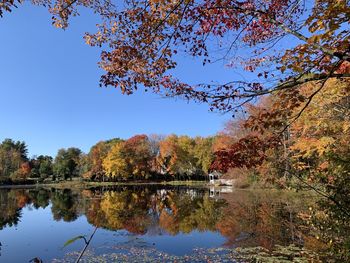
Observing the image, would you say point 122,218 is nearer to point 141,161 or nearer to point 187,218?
point 187,218

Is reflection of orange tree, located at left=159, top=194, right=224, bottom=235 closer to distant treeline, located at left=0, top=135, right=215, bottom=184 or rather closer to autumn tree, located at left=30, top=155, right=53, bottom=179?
distant treeline, located at left=0, top=135, right=215, bottom=184

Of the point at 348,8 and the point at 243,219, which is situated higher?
the point at 348,8

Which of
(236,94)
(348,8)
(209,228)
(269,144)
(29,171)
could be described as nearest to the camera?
(348,8)

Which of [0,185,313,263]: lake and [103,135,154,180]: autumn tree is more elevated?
[103,135,154,180]: autumn tree

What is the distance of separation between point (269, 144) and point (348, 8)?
8.07ft

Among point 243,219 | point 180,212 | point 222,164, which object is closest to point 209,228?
point 243,219

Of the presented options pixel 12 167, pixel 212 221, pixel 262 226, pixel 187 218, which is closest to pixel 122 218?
pixel 187 218

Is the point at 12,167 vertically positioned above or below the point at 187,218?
above

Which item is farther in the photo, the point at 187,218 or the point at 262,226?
the point at 187,218

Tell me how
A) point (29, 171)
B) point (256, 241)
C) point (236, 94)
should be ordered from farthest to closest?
point (29, 171) → point (256, 241) → point (236, 94)

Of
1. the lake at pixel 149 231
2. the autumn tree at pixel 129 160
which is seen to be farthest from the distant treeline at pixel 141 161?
the lake at pixel 149 231

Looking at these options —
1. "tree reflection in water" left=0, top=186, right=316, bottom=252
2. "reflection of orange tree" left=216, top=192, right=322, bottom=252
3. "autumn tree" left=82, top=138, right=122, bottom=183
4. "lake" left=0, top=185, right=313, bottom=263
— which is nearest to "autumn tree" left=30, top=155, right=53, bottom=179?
"autumn tree" left=82, top=138, right=122, bottom=183

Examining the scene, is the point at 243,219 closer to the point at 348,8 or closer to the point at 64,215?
the point at 64,215

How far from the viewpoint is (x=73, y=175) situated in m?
69.8
